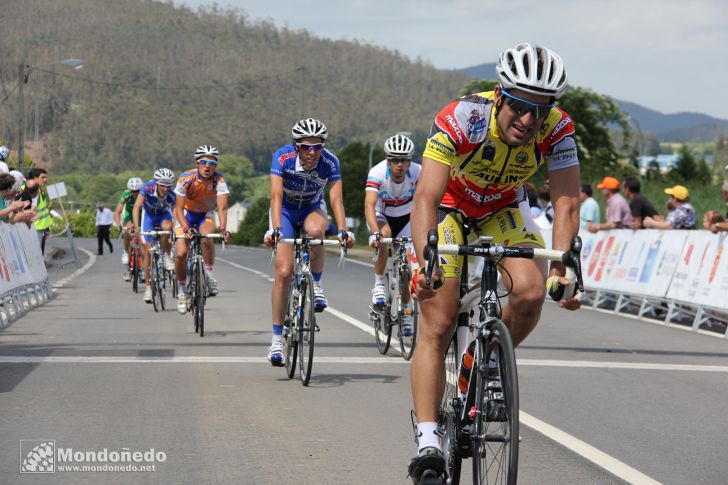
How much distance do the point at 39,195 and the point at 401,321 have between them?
1327cm

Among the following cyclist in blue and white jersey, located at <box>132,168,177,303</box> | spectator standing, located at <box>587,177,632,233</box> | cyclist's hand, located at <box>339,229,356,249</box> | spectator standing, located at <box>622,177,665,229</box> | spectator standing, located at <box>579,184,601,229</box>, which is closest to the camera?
cyclist's hand, located at <box>339,229,356,249</box>

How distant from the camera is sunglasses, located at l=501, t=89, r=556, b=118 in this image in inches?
203

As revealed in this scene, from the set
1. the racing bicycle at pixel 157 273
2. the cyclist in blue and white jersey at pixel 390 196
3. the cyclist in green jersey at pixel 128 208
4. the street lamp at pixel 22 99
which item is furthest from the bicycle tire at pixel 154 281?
the street lamp at pixel 22 99

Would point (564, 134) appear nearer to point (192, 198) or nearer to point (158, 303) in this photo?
point (192, 198)

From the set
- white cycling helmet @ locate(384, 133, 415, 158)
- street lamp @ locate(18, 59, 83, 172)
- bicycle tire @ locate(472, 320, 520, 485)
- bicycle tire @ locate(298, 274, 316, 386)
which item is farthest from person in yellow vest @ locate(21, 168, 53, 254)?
street lamp @ locate(18, 59, 83, 172)

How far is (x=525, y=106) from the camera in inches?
205

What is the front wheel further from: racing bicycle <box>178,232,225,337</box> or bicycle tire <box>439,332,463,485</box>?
bicycle tire <box>439,332,463,485</box>

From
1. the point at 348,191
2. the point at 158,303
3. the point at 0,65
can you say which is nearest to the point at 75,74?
the point at 348,191

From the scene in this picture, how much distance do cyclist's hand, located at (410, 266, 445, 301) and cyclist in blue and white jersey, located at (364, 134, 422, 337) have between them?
21.8ft

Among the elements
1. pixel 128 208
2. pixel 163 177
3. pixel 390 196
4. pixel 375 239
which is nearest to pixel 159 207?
pixel 163 177

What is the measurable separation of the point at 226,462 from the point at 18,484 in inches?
42.8

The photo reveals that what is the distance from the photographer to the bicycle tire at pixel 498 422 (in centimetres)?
447

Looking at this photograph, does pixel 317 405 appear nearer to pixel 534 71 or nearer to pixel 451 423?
pixel 451 423

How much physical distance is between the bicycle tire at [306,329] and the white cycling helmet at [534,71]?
4.37 meters
